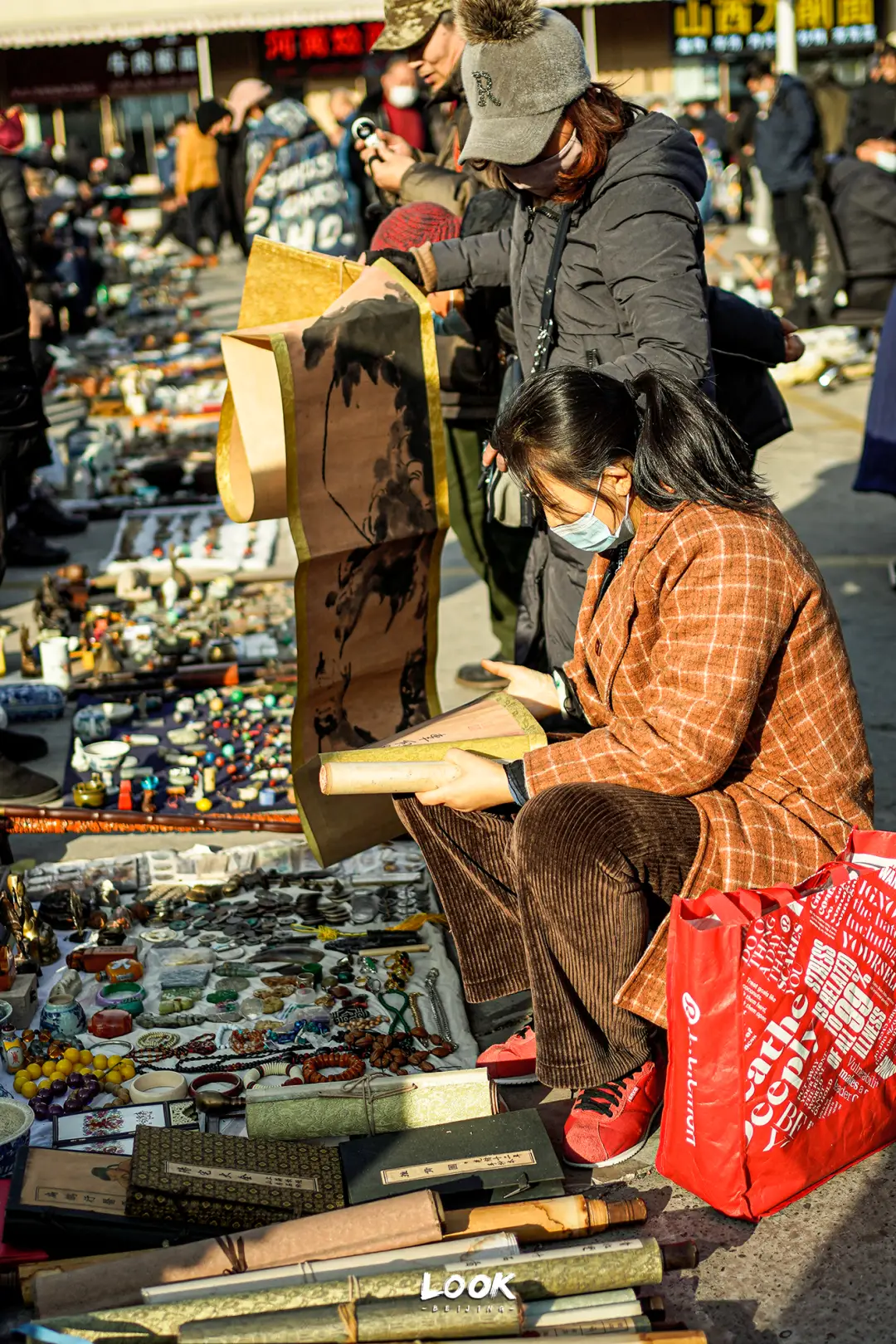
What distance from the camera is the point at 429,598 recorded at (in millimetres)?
3908

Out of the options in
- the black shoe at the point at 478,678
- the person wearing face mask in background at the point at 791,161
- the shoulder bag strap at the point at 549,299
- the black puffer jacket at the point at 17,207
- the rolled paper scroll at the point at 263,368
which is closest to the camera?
the shoulder bag strap at the point at 549,299

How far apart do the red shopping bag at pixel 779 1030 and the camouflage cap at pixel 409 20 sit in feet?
9.38

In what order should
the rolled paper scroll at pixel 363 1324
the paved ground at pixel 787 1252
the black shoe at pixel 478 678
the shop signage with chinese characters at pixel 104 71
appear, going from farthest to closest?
the shop signage with chinese characters at pixel 104 71 → the black shoe at pixel 478 678 → the paved ground at pixel 787 1252 → the rolled paper scroll at pixel 363 1324

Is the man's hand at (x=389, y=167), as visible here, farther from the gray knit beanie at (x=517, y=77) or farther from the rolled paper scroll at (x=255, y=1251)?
the rolled paper scroll at (x=255, y=1251)

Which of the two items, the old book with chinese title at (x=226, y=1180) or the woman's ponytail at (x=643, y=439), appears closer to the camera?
the old book with chinese title at (x=226, y=1180)

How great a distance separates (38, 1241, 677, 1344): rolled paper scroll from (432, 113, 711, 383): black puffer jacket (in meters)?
1.67

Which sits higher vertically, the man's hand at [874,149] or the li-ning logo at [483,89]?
the man's hand at [874,149]

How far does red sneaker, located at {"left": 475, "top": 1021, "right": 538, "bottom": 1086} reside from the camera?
2.99m

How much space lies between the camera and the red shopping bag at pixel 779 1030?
2389 mm

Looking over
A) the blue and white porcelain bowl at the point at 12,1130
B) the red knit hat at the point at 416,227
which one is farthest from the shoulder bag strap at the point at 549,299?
the blue and white porcelain bowl at the point at 12,1130

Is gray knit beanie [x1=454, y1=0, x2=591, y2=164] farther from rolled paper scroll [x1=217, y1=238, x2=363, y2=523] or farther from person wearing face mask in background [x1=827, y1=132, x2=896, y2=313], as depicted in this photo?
person wearing face mask in background [x1=827, y1=132, x2=896, y2=313]

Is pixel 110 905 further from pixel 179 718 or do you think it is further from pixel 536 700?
pixel 179 718

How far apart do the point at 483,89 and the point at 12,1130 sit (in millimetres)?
2259

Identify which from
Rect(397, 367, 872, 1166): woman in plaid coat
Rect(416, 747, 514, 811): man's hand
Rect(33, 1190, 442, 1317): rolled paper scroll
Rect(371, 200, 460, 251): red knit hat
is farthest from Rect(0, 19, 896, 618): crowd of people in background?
Rect(33, 1190, 442, 1317): rolled paper scroll
